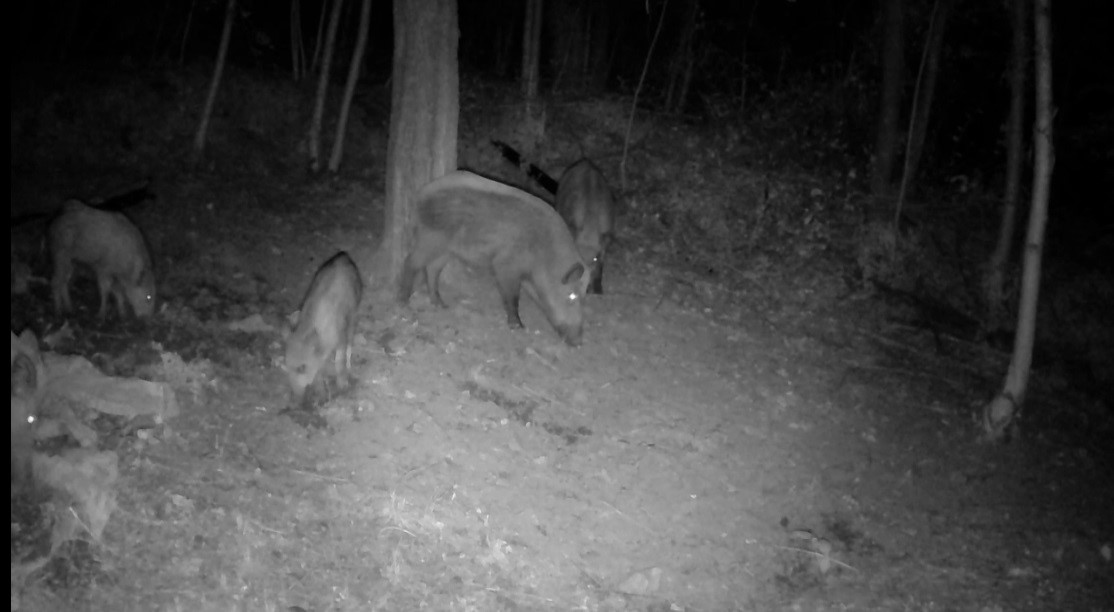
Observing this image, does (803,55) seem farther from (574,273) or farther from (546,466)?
(546,466)

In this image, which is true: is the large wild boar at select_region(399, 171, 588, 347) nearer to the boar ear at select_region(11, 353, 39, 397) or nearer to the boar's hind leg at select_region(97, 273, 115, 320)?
the boar's hind leg at select_region(97, 273, 115, 320)

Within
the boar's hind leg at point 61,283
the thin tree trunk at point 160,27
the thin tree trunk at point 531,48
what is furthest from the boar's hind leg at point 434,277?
the thin tree trunk at point 160,27

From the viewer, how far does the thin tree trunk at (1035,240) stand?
8.51 meters

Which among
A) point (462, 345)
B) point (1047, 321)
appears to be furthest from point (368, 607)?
point (1047, 321)

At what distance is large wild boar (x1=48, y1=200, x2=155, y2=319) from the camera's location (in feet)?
27.3

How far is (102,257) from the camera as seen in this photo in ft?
27.2

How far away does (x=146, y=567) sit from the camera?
531cm

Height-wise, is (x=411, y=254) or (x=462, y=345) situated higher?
(x=411, y=254)

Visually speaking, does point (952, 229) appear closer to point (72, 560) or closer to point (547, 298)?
point (547, 298)

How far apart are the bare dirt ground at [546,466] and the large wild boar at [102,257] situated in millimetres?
283

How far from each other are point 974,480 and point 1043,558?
1.10 metres

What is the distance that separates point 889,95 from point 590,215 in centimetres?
659

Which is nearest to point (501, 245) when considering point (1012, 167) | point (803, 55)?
point (1012, 167)

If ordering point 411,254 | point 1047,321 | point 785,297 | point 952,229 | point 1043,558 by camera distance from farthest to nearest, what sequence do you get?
point 952,229 < point 1047,321 < point 785,297 < point 411,254 < point 1043,558
